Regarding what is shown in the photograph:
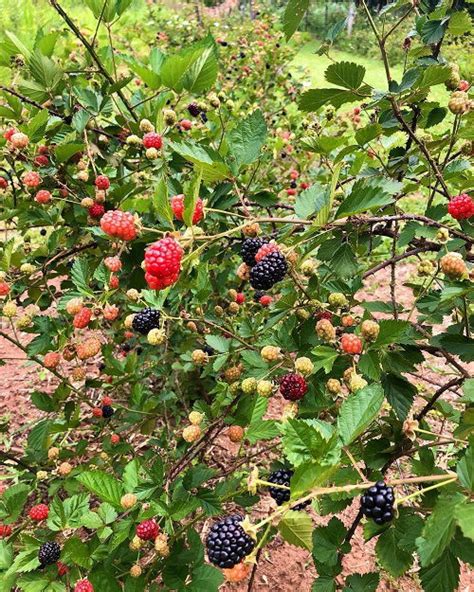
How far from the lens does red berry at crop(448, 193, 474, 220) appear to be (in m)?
1.05

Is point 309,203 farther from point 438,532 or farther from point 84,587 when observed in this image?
point 84,587

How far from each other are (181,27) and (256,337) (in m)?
7.00

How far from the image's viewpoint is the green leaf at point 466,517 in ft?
1.76

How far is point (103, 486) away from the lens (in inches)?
45.8

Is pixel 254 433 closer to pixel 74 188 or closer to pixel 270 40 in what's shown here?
pixel 74 188

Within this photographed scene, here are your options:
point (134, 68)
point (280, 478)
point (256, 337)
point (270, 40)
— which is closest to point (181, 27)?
point (270, 40)

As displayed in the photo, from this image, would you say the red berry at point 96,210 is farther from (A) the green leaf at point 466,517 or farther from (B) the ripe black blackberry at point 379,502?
(A) the green leaf at point 466,517

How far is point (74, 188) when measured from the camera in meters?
1.73

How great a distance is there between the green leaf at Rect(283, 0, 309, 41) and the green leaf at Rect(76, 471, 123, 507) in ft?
3.68

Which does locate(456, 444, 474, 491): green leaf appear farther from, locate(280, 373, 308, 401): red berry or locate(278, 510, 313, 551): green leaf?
locate(280, 373, 308, 401): red berry

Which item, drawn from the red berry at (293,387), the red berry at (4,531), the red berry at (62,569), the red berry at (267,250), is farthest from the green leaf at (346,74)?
the red berry at (4,531)

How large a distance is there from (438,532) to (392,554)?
47cm

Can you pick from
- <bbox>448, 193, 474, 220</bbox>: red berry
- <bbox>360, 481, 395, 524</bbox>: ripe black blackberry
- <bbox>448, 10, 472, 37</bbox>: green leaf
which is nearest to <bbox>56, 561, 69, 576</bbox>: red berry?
<bbox>360, 481, 395, 524</bbox>: ripe black blackberry

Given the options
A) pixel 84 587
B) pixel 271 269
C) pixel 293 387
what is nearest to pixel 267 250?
pixel 271 269
